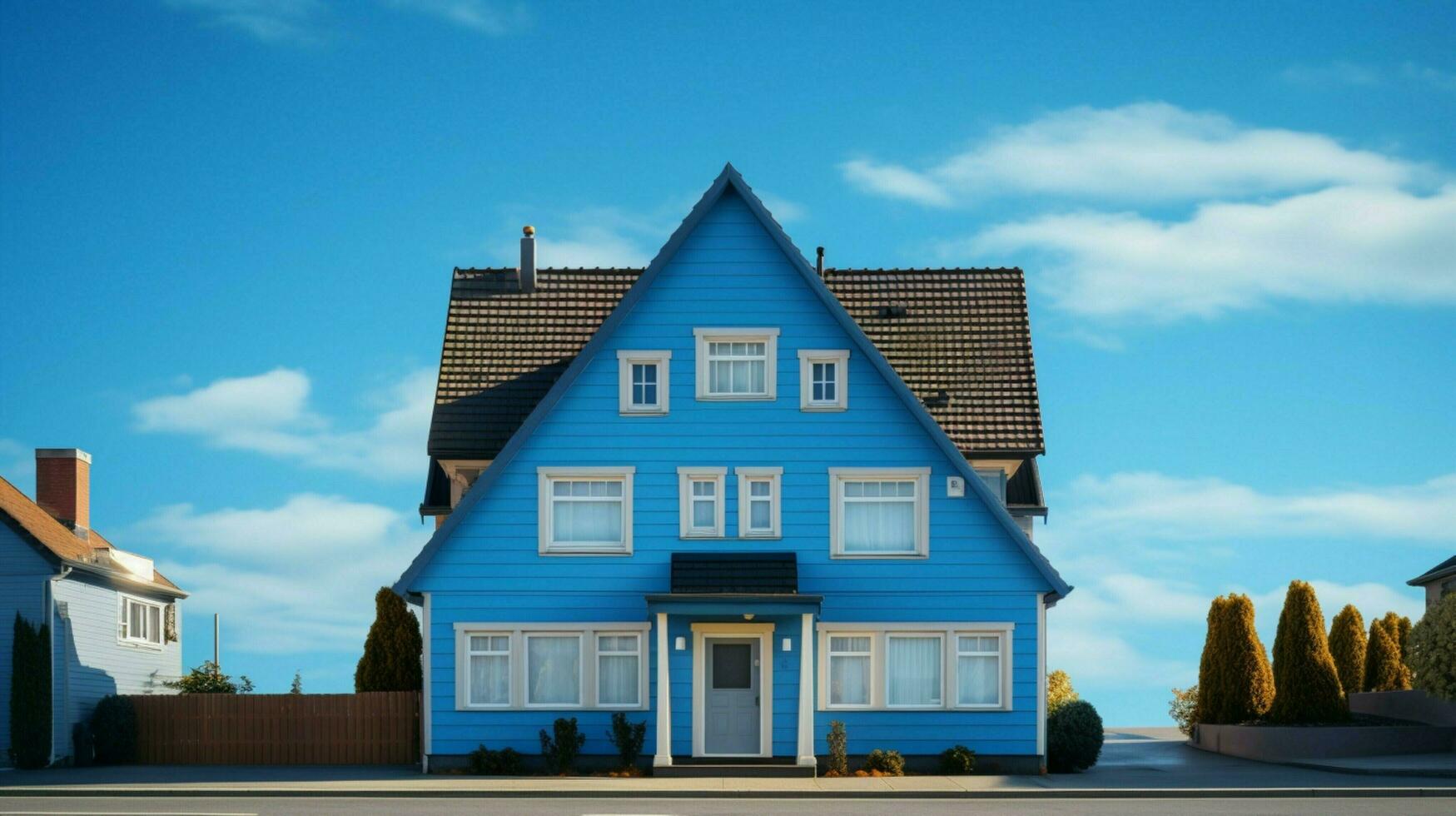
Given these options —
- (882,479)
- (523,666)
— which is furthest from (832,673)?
(523,666)

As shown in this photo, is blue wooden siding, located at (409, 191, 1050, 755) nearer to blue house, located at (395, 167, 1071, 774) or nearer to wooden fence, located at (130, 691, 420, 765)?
blue house, located at (395, 167, 1071, 774)

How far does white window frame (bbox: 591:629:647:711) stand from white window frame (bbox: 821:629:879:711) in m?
3.43

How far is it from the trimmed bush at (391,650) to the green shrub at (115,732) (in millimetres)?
4899

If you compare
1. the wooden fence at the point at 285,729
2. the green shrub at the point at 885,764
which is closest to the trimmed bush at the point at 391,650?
the wooden fence at the point at 285,729

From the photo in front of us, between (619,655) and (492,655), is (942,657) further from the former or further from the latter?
(492,655)

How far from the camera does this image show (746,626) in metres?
32.1

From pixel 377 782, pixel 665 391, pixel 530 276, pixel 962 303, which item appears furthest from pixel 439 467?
pixel 962 303

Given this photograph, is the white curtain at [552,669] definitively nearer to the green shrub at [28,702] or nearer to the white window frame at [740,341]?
the white window frame at [740,341]

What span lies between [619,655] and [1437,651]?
54.5 ft

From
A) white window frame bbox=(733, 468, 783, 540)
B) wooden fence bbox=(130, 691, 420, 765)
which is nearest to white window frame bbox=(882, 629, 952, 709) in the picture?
white window frame bbox=(733, 468, 783, 540)

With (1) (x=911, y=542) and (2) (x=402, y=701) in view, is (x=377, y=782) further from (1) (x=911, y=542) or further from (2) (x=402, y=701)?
(1) (x=911, y=542)

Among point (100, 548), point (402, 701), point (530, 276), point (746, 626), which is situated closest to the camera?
Result: point (746, 626)

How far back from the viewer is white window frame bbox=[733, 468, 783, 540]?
32375mm

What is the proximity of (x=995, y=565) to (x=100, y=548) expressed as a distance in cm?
2159
